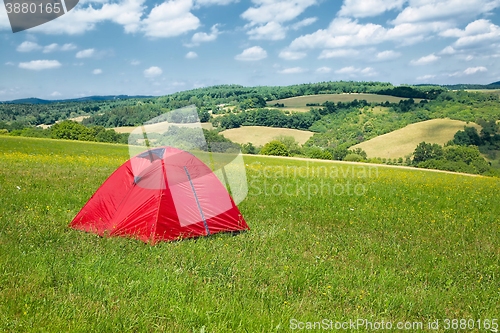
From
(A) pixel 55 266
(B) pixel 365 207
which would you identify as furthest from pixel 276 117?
(A) pixel 55 266

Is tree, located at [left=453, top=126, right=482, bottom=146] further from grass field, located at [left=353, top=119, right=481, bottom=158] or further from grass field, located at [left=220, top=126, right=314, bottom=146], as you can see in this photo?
grass field, located at [left=220, top=126, right=314, bottom=146]

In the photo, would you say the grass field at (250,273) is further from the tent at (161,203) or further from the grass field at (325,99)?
the grass field at (325,99)

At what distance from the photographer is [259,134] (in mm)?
105938

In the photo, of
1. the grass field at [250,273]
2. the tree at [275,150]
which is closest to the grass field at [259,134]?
the tree at [275,150]

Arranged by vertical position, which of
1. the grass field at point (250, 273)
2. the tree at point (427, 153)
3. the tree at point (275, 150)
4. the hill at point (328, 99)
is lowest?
the tree at point (427, 153)

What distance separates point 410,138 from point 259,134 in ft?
142

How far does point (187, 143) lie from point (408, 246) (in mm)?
6109

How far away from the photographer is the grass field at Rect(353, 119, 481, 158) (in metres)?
98.0

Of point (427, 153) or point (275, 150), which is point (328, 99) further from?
point (275, 150)

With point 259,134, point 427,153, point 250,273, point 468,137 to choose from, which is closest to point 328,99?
point 259,134

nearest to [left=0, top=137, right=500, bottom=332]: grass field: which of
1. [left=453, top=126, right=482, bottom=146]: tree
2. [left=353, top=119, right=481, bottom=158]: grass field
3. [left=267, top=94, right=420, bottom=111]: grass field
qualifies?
[left=353, top=119, right=481, bottom=158]: grass field

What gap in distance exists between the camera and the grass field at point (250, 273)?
4691 mm

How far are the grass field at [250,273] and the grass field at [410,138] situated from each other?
89.8 m

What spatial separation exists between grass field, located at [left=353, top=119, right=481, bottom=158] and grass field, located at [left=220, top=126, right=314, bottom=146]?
17768 mm
